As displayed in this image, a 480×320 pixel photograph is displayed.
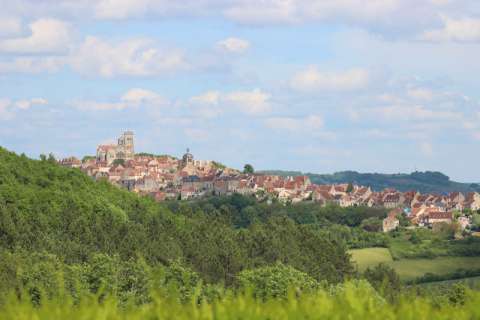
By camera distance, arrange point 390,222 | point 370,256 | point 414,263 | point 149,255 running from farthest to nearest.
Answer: point 390,222
point 370,256
point 414,263
point 149,255

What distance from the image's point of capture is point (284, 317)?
11.8m

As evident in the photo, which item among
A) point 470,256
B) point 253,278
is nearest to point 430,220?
point 470,256

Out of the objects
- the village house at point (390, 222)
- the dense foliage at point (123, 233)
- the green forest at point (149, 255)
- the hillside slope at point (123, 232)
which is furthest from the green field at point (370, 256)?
the dense foliage at point (123, 233)

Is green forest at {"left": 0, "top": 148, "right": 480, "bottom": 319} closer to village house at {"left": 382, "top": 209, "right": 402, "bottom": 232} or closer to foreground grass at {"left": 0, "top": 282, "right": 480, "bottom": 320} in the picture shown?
foreground grass at {"left": 0, "top": 282, "right": 480, "bottom": 320}

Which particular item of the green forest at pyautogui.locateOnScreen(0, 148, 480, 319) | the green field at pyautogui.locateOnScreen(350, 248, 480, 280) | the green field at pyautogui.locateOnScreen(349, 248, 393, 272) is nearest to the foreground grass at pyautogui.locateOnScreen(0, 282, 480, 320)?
the green forest at pyautogui.locateOnScreen(0, 148, 480, 319)

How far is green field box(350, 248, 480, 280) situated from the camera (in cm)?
11762

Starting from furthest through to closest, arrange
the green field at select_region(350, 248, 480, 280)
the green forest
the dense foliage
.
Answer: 1. the green field at select_region(350, 248, 480, 280)
2. the dense foliage
3. the green forest

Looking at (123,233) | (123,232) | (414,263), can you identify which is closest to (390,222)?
(414,263)

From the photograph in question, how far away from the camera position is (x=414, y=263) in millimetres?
124750

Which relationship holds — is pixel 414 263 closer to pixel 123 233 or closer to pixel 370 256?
pixel 370 256

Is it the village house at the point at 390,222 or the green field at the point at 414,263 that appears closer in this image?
the green field at the point at 414,263

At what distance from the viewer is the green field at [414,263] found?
118 metres

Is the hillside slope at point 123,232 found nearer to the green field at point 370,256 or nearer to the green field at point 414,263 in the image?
the green field at point 414,263

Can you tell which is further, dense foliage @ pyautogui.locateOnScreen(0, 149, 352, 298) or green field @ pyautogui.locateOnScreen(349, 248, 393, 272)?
green field @ pyautogui.locateOnScreen(349, 248, 393, 272)
